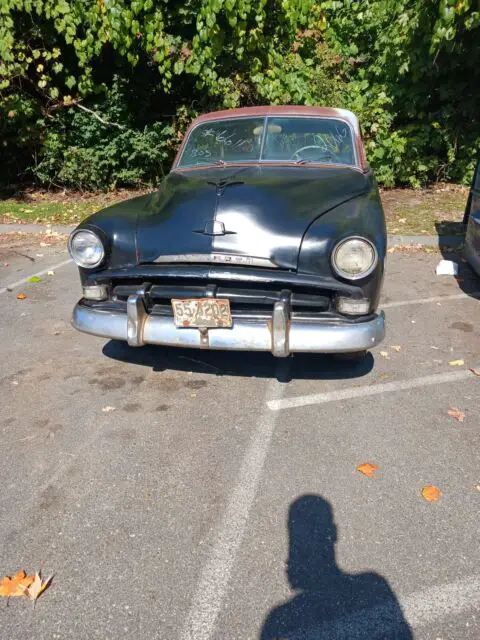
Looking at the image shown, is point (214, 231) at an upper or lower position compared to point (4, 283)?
upper

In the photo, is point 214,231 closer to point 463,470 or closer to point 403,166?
point 463,470

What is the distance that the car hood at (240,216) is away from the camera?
10.6 feet

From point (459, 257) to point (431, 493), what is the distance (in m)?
4.97

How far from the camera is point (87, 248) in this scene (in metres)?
3.48

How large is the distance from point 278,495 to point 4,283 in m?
4.69

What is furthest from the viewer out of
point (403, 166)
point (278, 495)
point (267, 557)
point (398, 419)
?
point (403, 166)

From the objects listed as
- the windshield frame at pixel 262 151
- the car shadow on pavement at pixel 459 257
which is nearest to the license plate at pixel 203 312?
the windshield frame at pixel 262 151

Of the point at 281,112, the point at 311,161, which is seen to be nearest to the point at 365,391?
the point at 311,161

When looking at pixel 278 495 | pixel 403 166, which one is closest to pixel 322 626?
pixel 278 495

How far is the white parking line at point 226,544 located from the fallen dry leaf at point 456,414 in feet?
3.58

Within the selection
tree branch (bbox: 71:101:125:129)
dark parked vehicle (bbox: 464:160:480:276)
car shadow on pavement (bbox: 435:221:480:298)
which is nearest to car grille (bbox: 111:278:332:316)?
dark parked vehicle (bbox: 464:160:480:276)

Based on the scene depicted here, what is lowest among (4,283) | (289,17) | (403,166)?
(4,283)

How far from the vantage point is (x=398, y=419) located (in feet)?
10.8

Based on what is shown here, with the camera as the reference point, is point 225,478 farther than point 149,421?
No
